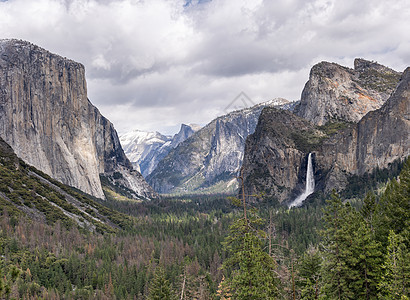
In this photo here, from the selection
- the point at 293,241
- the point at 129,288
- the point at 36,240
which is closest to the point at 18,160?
the point at 36,240

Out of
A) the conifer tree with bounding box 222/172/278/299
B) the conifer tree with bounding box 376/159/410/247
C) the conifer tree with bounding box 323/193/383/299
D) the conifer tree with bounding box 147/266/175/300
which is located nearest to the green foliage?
the conifer tree with bounding box 222/172/278/299

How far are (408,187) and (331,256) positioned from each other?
14.7 meters

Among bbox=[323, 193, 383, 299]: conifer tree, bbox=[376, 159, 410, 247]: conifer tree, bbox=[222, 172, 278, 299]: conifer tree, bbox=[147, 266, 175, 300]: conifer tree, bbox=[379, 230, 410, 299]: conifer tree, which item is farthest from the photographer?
bbox=[147, 266, 175, 300]: conifer tree

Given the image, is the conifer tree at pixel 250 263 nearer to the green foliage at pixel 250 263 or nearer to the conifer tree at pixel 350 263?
the green foliage at pixel 250 263

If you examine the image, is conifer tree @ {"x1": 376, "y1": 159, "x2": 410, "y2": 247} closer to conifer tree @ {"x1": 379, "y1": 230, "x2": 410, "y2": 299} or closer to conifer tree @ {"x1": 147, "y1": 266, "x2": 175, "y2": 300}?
conifer tree @ {"x1": 379, "y1": 230, "x2": 410, "y2": 299}

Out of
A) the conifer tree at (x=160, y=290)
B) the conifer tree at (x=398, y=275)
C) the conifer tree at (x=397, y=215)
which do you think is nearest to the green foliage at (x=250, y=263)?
the conifer tree at (x=398, y=275)

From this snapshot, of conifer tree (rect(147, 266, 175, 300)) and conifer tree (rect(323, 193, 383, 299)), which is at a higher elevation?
conifer tree (rect(323, 193, 383, 299))

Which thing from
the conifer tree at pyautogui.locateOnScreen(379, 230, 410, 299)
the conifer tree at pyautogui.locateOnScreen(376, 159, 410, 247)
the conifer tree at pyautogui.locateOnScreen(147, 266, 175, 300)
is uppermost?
the conifer tree at pyautogui.locateOnScreen(376, 159, 410, 247)

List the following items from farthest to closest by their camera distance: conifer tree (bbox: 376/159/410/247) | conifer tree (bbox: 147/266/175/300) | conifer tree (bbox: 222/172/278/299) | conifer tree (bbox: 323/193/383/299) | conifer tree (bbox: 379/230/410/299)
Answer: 1. conifer tree (bbox: 147/266/175/300)
2. conifer tree (bbox: 376/159/410/247)
3. conifer tree (bbox: 323/193/383/299)
4. conifer tree (bbox: 379/230/410/299)
5. conifer tree (bbox: 222/172/278/299)

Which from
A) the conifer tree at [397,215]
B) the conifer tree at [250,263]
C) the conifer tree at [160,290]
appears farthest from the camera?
the conifer tree at [160,290]

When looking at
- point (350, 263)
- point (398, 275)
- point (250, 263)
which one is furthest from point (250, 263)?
point (398, 275)

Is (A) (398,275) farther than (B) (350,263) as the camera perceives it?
No

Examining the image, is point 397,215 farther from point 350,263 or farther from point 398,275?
point 398,275

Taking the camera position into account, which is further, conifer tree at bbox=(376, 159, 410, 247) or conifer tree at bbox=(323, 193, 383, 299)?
conifer tree at bbox=(376, 159, 410, 247)
